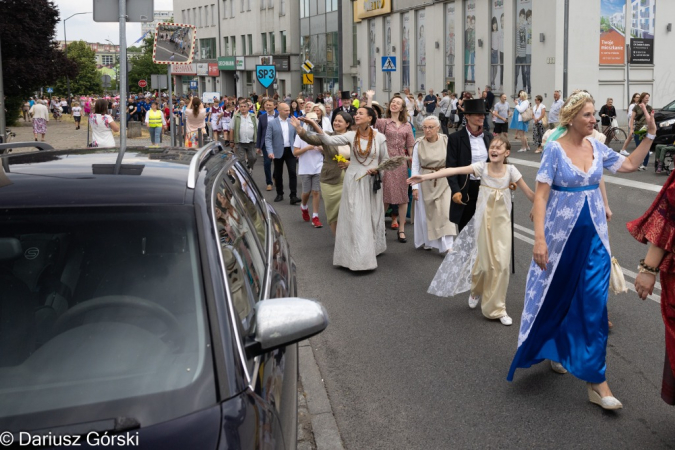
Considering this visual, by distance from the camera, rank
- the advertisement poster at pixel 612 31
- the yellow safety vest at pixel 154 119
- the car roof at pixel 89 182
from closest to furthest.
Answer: the car roof at pixel 89 182 < the yellow safety vest at pixel 154 119 < the advertisement poster at pixel 612 31

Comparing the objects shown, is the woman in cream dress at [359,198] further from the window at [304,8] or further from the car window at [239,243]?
the window at [304,8]

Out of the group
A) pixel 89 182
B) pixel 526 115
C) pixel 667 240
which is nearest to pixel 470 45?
pixel 526 115

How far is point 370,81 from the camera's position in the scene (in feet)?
174

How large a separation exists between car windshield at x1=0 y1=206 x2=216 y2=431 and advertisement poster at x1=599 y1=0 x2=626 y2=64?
3323cm

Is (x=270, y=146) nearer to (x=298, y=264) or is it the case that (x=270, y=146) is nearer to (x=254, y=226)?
(x=298, y=264)

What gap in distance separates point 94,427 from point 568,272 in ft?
11.5

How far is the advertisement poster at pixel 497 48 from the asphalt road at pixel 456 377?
2849cm

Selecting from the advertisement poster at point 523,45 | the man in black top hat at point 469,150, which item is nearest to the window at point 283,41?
the advertisement poster at point 523,45

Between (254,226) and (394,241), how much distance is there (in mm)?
7169

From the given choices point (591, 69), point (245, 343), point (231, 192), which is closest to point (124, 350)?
point (245, 343)

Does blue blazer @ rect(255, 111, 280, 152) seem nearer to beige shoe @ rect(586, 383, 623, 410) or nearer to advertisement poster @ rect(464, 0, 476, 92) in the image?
beige shoe @ rect(586, 383, 623, 410)

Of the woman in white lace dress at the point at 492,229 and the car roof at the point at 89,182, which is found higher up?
the car roof at the point at 89,182
